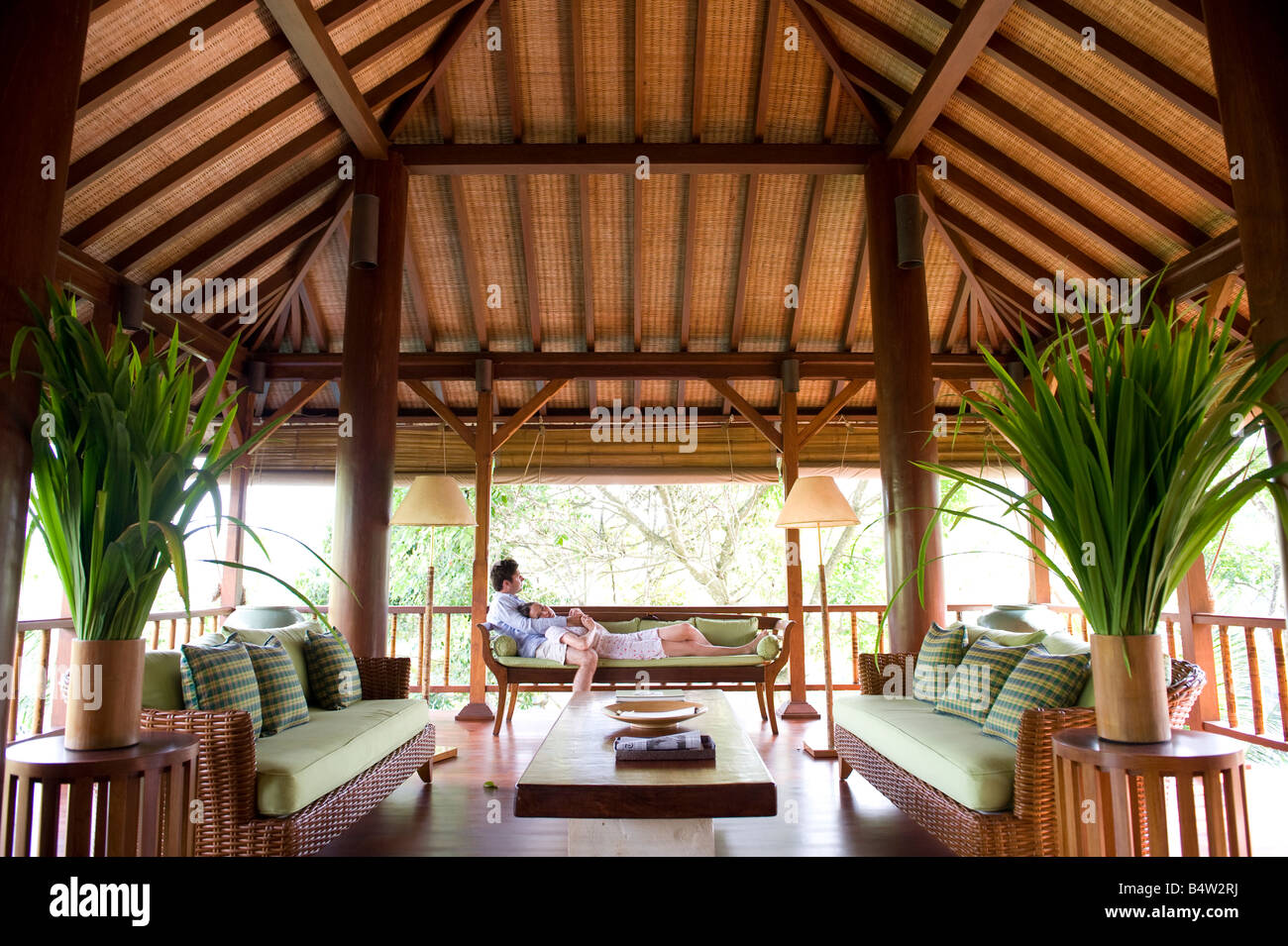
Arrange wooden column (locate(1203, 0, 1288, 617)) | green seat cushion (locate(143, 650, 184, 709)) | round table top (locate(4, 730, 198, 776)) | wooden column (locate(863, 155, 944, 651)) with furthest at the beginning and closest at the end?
1. wooden column (locate(863, 155, 944, 651))
2. green seat cushion (locate(143, 650, 184, 709))
3. wooden column (locate(1203, 0, 1288, 617))
4. round table top (locate(4, 730, 198, 776))

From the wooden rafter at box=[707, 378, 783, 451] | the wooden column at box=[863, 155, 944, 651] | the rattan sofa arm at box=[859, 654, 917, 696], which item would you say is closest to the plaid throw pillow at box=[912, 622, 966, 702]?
the rattan sofa arm at box=[859, 654, 917, 696]

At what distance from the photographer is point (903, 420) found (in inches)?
184

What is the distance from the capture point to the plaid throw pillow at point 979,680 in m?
2.96

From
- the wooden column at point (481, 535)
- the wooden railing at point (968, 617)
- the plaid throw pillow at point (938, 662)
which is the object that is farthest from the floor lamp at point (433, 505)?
the plaid throw pillow at point (938, 662)

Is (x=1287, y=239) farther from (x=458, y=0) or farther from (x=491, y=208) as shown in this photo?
(x=491, y=208)

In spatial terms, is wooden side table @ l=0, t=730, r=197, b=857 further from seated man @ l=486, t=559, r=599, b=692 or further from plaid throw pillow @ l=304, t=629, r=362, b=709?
seated man @ l=486, t=559, r=599, b=692

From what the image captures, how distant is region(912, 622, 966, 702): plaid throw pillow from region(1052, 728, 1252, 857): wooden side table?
68.5 inches

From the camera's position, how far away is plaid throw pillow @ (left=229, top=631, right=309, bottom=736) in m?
2.84

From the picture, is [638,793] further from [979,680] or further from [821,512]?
[821,512]

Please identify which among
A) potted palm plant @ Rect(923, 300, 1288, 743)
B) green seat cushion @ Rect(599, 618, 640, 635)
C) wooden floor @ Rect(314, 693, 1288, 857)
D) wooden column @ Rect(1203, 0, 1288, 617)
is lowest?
wooden floor @ Rect(314, 693, 1288, 857)

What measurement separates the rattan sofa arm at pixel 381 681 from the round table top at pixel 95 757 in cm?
193

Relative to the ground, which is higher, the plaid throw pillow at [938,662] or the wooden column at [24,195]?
the wooden column at [24,195]

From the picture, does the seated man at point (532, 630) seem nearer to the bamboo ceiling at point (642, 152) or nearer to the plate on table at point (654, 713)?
the plate on table at point (654, 713)
